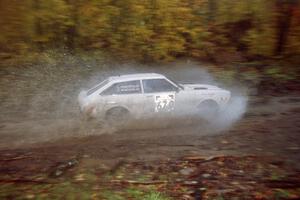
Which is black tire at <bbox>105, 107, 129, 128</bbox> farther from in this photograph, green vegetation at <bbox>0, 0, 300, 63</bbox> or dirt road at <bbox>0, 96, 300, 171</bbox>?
green vegetation at <bbox>0, 0, 300, 63</bbox>

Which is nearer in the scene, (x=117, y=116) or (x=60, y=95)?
(x=117, y=116)

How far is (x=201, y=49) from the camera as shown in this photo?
56.3 ft

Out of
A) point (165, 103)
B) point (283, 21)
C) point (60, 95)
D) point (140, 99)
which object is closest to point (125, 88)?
point (140, 99)

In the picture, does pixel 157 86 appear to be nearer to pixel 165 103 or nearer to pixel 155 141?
pixel 165 103

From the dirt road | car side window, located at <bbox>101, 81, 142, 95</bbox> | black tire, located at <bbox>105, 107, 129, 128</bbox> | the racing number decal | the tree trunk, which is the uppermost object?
the tree trunk

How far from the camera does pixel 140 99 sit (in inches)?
452

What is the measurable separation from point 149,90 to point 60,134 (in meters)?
2.70

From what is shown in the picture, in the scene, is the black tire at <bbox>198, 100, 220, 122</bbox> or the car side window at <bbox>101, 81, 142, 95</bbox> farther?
the black tire at <bbox>198, 100, 220, 122</bbox>

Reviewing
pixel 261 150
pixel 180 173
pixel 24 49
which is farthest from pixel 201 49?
pixel 180 173

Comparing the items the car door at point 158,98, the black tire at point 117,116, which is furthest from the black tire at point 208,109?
the black tire at point 117,116

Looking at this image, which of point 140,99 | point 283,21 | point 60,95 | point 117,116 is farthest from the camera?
point 283,21

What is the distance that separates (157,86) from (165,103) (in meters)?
0.54

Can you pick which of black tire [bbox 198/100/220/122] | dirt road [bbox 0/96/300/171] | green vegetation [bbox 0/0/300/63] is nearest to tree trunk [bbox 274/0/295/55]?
green vegetation [bbox 0/0/300/63]

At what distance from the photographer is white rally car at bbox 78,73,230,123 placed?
11.5 metres
